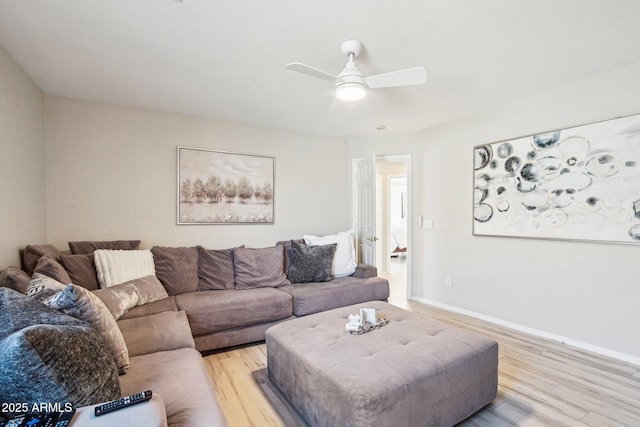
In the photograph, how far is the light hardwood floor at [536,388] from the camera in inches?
70.9

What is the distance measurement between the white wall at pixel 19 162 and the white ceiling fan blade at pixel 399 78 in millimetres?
2548

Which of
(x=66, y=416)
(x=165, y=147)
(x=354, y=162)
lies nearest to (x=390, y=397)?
(x=66, y=416)

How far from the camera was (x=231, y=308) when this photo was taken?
268 centimetres

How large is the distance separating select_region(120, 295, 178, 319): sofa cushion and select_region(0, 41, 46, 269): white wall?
2.81 ft

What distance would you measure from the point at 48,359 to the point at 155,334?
3.46ft

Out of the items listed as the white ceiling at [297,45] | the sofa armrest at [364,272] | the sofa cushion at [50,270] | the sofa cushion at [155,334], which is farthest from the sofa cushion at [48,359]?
the sofa armrest at [364,272]

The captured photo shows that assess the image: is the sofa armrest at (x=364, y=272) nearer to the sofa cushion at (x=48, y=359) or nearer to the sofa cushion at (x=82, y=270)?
the sofa cushion at (x=82, y=270)

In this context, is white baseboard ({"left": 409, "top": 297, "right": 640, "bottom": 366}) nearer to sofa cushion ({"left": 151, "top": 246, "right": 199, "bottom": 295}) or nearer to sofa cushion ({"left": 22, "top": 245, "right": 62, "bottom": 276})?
sofa cushion ({"left": 151, "top": 246, "right": 199, "bottom": 295})

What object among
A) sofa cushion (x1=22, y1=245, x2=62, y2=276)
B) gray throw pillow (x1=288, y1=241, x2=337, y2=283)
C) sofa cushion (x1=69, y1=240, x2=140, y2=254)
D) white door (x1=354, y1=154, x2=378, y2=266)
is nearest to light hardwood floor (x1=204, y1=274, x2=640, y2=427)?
gray throw pillow (x1=288, y1=241, x2=337, y2=283)

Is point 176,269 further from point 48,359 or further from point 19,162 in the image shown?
point 48,359

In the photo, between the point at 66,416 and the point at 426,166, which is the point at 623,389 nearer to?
the point at 426,166

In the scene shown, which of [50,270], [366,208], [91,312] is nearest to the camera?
[91,312]

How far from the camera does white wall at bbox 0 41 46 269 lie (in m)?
2.10

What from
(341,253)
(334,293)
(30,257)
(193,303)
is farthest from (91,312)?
(341,253)
